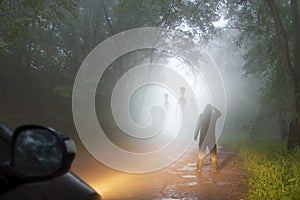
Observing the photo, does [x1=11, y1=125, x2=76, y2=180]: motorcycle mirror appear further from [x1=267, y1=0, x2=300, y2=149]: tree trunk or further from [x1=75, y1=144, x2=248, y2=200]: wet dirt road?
[x1=267, y1=0, x2=300, y2=149]: tree trunk

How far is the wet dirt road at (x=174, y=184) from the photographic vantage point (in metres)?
7.35

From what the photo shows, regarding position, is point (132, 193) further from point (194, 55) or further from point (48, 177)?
point (194, 55)

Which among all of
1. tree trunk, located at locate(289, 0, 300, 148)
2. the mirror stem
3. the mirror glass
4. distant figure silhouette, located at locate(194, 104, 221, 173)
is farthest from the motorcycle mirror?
tree trunk, located at locate(289, 0, 300, 148)

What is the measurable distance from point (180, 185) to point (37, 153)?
25.4 ft

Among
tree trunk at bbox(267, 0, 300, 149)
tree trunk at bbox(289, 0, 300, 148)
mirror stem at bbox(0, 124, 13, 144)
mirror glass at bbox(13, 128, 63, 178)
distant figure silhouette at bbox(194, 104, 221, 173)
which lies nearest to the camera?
mirror glass at bbox(13, 128, 63, 178)

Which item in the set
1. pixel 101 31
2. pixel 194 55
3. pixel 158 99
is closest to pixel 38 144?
pixel 101 31

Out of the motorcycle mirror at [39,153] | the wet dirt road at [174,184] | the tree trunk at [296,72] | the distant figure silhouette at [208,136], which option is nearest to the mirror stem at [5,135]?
the motorcycle mirror at [39,153]

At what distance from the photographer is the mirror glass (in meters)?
1.13

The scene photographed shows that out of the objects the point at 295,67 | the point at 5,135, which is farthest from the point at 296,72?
the point at 5,135

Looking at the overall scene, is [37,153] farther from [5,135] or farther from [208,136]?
[208,136]

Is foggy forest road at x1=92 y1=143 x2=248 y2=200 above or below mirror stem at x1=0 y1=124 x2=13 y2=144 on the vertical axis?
below

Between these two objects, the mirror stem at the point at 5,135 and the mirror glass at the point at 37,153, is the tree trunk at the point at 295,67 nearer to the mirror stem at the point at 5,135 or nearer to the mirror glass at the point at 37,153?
the mirror stem at the point at 5,135

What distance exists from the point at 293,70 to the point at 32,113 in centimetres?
1244

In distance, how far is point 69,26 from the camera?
17.8 meters
